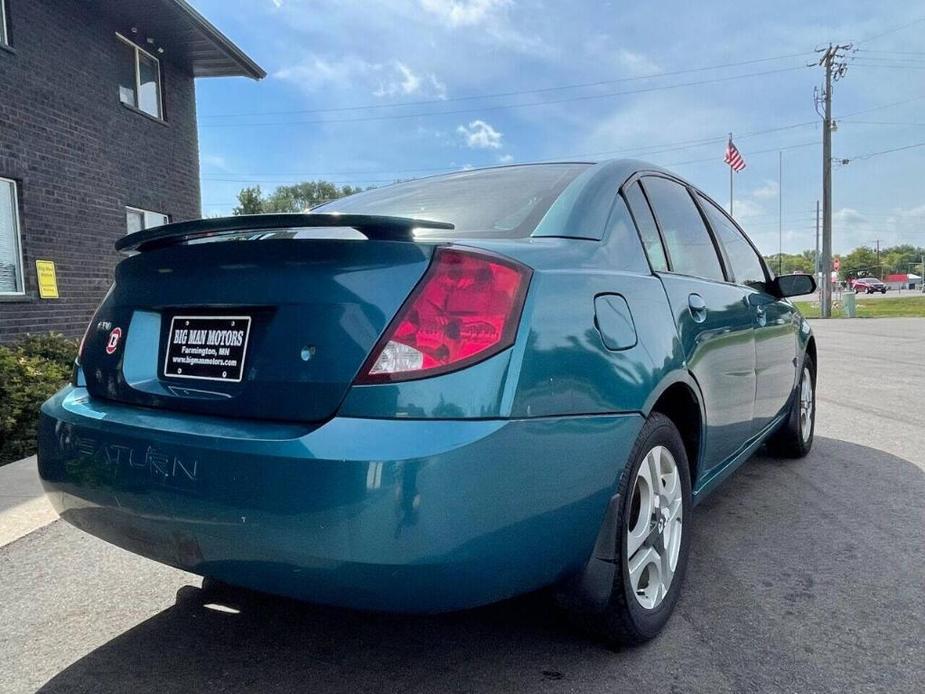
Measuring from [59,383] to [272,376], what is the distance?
5062 millimetres

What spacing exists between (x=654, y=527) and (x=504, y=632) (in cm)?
60

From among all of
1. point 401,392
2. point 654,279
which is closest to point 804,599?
point 654,279

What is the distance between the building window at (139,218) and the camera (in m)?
10.2

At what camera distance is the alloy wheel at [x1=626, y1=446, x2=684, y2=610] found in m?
2.23

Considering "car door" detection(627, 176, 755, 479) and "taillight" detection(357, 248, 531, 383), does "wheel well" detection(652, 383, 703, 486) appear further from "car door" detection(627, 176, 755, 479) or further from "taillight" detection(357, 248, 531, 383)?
"taillight" detection(357, 248, 531, 383)

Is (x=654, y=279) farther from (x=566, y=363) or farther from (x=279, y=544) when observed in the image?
(x=279, y=544)

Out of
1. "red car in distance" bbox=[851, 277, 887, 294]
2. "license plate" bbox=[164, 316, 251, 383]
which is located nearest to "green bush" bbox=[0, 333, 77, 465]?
"license plate" bbox=[164, 316, 251, 383]

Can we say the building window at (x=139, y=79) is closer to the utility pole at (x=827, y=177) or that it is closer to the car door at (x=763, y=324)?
the car door at (x=763, y=324)

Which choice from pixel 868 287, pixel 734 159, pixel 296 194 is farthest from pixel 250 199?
pixel 868 287

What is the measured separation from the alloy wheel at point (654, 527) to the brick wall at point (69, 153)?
7.73 metres

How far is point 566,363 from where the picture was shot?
1847 millimetres

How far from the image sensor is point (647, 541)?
2.30 metres

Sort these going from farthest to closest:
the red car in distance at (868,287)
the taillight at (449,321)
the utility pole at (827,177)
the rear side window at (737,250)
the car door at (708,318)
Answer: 1. the red car in distance at (868,287)
2. the utility pole at (827,177)
3. the rear side window at (737,250)
4. the car door at (708,318)
5. the taillight at (449,321)

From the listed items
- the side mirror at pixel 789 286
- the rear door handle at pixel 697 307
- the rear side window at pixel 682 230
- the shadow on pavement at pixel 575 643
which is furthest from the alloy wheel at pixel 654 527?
the side mirror at pixel 789 286
